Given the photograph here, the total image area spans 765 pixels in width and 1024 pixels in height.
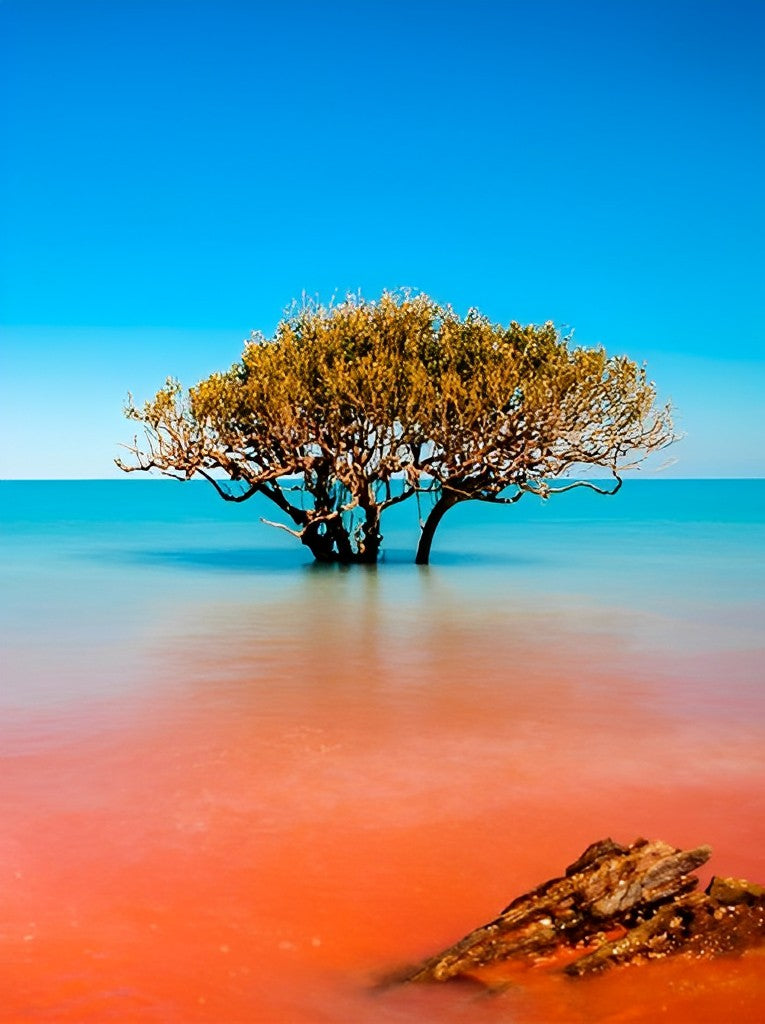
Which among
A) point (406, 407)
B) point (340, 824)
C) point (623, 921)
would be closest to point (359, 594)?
point (406, 407)

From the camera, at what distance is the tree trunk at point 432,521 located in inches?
1257

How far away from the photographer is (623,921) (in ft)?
21.1

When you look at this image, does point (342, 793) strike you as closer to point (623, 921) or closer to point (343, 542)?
point (623, 921)

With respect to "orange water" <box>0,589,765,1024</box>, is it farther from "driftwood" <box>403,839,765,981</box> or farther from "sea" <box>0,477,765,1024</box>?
"driftwood" <box>403,839,765,981</box>

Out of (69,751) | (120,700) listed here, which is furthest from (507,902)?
(120,700)

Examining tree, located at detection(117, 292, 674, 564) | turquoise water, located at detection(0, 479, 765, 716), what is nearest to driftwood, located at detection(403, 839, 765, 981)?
turquoise water, located at detection(0, 479, 765, 716)

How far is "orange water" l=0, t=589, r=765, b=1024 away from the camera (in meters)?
6.16

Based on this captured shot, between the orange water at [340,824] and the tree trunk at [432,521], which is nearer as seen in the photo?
the orange water at [340,824]

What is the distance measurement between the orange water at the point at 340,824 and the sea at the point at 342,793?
1.1 inches

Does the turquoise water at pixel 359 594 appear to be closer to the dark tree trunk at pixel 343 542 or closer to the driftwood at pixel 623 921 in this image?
the dark tree trunk at pixel 343 542

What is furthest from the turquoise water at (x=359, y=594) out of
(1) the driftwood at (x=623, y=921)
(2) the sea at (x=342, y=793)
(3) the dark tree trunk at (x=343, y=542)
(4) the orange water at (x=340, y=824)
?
(1) the driftwood at (x=623, y=921)

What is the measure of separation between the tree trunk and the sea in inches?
288

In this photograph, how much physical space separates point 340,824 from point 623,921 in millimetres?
3367

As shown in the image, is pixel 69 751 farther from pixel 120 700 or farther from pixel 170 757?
pixel 120 700
